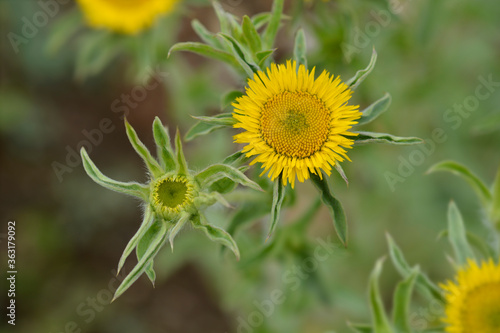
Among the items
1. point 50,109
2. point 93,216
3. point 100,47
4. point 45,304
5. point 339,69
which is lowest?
point 45,304

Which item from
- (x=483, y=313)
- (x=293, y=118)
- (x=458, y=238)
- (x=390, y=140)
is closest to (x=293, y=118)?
(x=293, y=118)

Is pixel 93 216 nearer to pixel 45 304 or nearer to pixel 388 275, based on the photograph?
pixel 45 304

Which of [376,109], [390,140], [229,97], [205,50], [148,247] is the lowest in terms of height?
[148,247]

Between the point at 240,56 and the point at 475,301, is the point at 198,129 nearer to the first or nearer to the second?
the point at 240,56

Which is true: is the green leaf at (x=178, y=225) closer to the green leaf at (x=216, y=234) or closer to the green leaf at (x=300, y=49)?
the green leaf at (x=216, y=234)

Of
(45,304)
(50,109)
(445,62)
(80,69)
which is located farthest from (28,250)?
(445,62)

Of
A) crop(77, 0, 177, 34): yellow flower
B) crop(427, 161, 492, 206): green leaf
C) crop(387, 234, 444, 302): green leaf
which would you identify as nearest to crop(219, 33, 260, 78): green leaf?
crop(427, 161, 492, 206): green leaf
